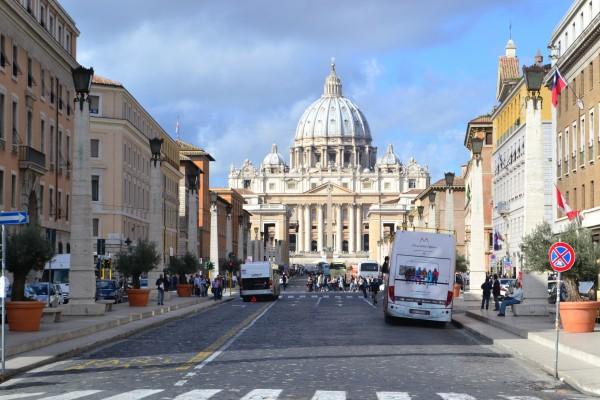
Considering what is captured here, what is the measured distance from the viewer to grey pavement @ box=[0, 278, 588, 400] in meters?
16.6

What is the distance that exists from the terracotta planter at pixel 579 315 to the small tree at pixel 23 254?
14.1 meters

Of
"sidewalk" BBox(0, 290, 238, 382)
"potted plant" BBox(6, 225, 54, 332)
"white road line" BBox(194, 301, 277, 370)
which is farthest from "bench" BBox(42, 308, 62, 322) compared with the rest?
"white road line" BBox(194, 301, 277, 370)

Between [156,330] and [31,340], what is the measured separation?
9688 millimetres

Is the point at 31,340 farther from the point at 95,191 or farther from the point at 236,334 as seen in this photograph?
the point at 95,191

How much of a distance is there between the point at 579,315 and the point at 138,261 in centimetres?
2804

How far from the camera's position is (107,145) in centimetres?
7656

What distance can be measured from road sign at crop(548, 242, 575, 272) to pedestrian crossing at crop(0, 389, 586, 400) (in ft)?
21.5

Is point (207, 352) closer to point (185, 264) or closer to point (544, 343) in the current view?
point (544, 343)

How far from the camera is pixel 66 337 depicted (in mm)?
28469

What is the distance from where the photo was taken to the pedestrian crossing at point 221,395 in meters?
15.8

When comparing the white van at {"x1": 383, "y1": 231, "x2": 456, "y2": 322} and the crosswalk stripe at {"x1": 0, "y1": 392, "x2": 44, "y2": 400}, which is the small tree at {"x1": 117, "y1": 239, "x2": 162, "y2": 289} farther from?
the crosswalk stripe at {"x1": 0, "y1": 392, "x2": 44, "y2": 400}

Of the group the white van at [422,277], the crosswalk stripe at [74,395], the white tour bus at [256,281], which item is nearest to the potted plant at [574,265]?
the white van at [422,277]

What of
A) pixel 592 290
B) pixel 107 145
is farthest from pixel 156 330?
pixel 107 145

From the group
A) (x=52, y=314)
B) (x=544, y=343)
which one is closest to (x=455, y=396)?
(x=544, y=343)
